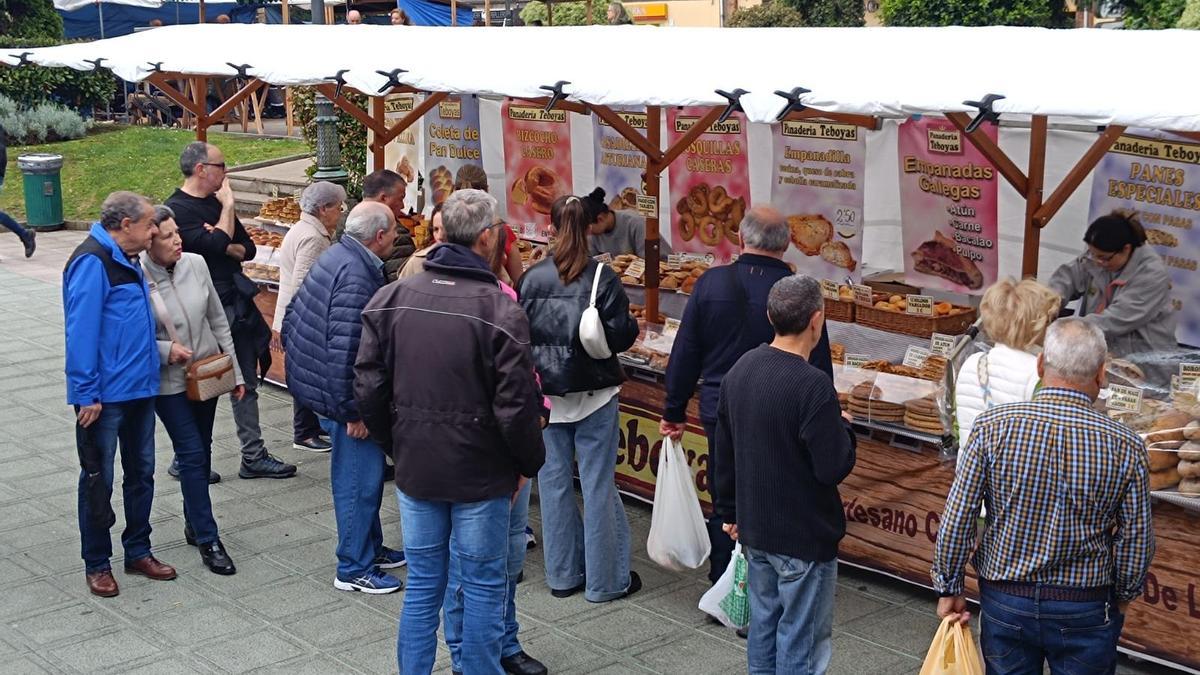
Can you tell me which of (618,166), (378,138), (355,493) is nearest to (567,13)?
(378,138)

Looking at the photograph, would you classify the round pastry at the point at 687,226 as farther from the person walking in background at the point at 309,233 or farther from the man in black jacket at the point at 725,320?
the man in black jacket at the point at 725,320

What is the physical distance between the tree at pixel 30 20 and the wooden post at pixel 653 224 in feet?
67.7

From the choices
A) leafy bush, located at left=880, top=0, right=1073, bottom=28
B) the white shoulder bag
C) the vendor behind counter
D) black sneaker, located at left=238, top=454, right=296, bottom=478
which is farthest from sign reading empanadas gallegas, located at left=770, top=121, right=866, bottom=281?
leafy bush, located at left=880, top=0, right=1073, bottom=28

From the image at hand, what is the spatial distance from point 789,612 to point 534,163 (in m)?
6.95

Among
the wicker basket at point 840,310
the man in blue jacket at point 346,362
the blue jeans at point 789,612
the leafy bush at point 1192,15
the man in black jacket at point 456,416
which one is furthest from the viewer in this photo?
the leafy bush at point 1192,15

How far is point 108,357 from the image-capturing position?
591 cm

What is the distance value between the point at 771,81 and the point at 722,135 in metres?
3.15

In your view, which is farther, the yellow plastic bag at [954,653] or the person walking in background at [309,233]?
the person walking in background at [309,233]

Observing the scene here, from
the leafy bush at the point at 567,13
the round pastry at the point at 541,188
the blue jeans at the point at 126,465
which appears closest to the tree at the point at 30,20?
the leafy bush at the point at 567,13

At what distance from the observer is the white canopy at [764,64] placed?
5.30 meters

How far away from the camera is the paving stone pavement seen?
5.58 m

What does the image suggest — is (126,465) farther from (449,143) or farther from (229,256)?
(449,143)

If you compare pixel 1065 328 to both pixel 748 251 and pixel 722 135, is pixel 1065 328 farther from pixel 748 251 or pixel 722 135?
pixel 722 135

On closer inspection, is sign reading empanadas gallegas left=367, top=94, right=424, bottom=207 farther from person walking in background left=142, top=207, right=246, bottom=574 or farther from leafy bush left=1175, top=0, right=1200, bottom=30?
leafy bush left=1175, top=0, right=1200, bottom=30
